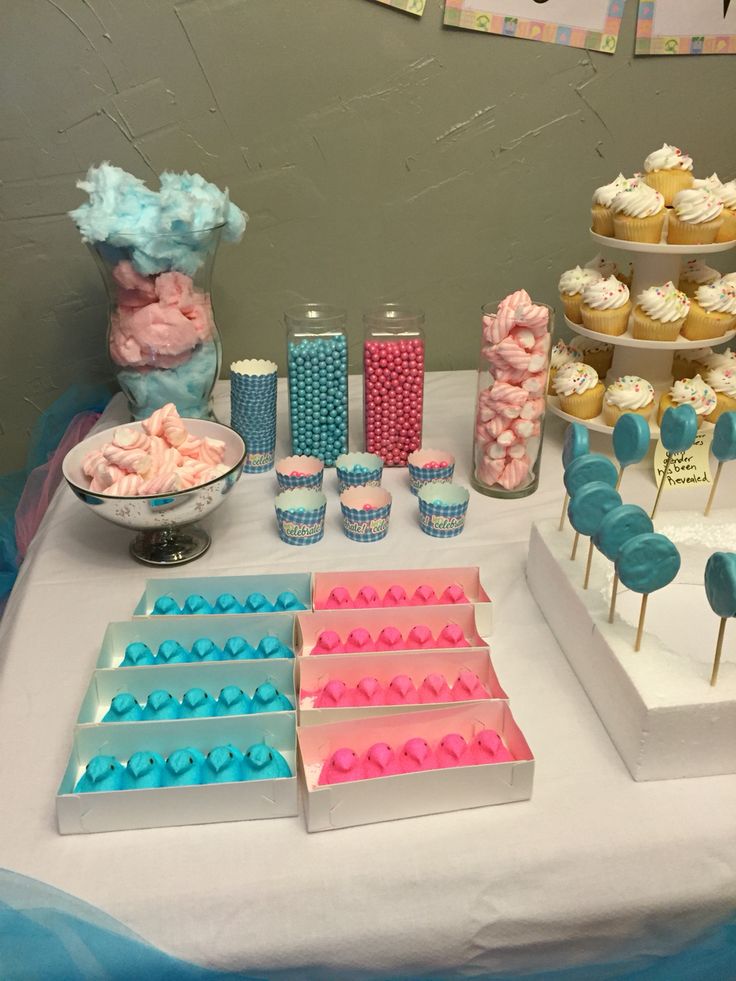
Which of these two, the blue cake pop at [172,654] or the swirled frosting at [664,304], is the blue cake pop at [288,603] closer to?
the blue cake pop at [172,654]

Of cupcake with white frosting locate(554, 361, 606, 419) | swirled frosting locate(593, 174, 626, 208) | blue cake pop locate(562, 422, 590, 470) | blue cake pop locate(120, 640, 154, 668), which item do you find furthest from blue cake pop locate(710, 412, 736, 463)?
blue cake pop locate(120, 640, 154, 668)

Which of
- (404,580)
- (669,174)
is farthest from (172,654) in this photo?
(669,174)

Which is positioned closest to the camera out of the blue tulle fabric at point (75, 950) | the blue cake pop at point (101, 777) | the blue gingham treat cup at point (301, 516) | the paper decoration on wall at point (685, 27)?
the blue tulle fabric at point (75, 950)

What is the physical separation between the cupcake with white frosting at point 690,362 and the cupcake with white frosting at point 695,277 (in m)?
0.09

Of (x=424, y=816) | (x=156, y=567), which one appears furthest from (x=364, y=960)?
(x=156, y=567)

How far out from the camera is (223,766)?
0.76 meters

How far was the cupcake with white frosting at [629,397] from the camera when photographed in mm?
1241

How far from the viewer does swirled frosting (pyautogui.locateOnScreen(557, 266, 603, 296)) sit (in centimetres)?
129

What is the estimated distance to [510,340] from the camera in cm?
117

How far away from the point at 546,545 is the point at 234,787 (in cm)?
46

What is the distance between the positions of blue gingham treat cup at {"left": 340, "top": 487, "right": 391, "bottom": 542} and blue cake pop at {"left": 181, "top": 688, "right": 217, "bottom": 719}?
37cm

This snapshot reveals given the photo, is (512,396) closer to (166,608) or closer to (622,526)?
(622,526)

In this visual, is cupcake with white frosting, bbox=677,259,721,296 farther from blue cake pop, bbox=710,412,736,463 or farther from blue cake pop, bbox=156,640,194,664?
blue cake pop, bbox=156,640,194,664

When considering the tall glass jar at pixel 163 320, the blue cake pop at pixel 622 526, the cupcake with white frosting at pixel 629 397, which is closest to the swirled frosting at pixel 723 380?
the cupcake with white frosting at pixel 629 397
